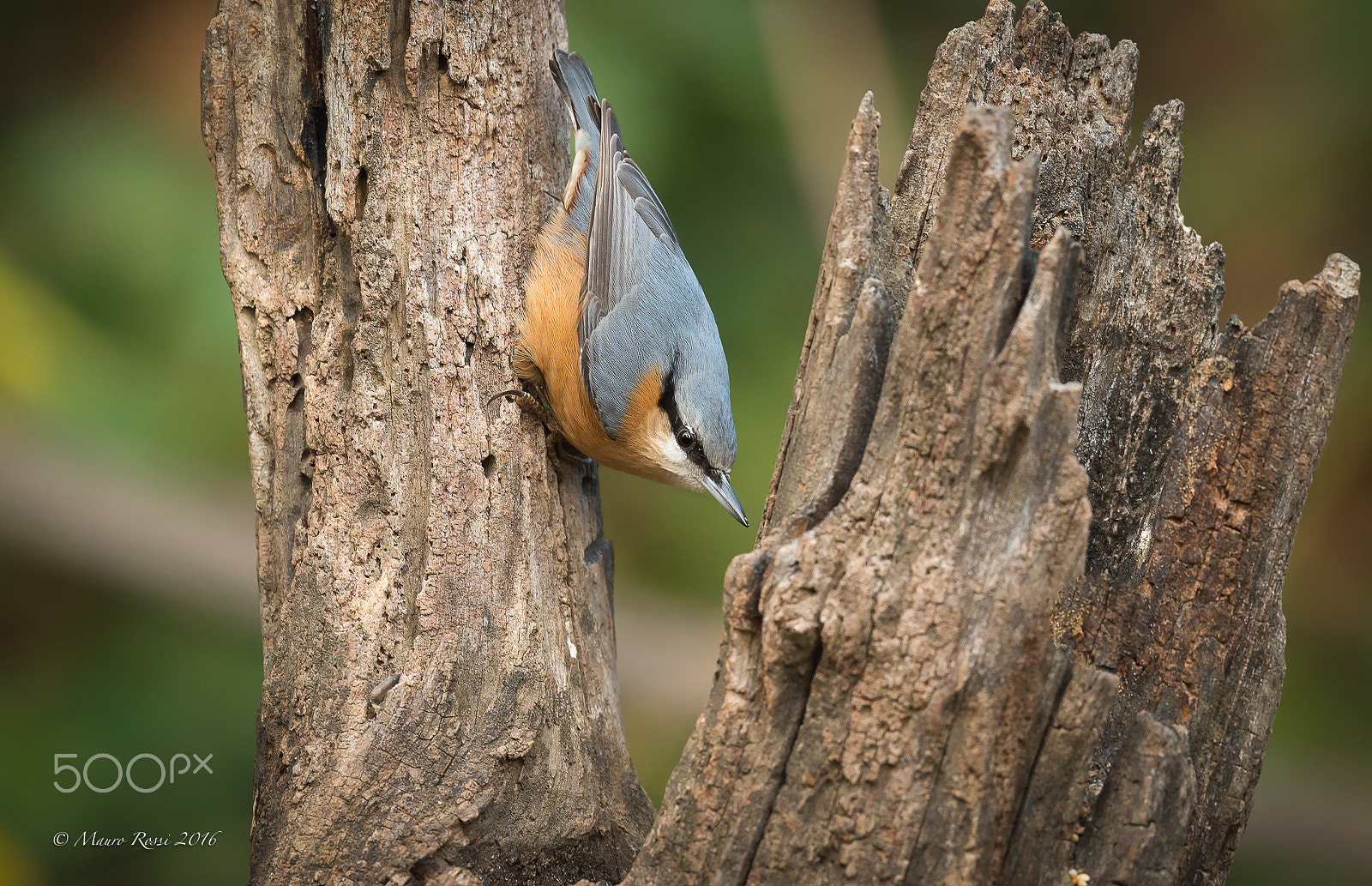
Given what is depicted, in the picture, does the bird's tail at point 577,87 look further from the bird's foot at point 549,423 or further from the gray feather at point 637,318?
the bird's foot at point 549,423

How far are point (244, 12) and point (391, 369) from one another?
0.85 m

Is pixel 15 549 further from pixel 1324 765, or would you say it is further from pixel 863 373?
pixel 1324 765

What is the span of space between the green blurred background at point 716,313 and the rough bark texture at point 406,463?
0.80 meters

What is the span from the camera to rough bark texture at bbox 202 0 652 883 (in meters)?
1.86

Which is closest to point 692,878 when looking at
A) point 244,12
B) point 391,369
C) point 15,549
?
point 391,369

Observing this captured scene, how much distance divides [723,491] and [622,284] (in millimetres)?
631

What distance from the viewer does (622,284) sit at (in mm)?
2621

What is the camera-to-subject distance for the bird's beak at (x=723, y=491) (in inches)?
95.7

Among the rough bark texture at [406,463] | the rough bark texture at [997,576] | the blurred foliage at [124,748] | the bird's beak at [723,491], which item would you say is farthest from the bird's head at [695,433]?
the blurred foliage at [124,748]

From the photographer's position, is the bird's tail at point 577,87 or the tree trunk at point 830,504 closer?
the tree trunk at point 830,504

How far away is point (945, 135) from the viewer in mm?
1868

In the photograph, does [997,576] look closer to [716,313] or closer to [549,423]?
[549,423]

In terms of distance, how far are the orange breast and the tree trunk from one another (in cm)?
7

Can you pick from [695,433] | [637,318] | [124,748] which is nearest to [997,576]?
[695,433]
